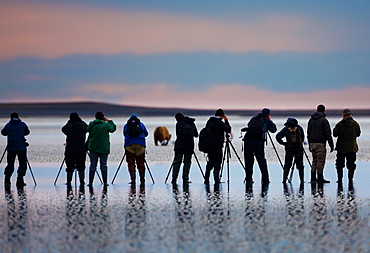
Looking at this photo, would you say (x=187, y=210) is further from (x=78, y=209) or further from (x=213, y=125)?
(x=213, y=125)

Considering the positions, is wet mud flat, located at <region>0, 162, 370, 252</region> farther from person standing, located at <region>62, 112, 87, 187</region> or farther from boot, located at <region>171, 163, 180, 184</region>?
person standing, located at <region>62, 112, 87, 187</region>

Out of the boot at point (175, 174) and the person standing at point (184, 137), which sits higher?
the person standing at point (184, 137)

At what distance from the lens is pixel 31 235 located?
9445 mm

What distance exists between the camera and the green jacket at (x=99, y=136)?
1725cm

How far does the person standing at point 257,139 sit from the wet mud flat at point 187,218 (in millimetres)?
622

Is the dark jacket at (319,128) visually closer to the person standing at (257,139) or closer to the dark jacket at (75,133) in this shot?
the person standing at (257,139)

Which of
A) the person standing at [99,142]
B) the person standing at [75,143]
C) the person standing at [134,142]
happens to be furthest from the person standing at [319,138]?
the person standing at [75,143]

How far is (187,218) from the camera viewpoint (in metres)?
11.0

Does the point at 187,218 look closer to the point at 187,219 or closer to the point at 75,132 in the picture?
the point at 187,219

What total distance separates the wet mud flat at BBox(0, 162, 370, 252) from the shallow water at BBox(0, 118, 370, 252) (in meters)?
0.01

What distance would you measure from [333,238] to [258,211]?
2857 millimetres

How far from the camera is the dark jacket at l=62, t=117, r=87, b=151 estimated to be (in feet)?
56.6

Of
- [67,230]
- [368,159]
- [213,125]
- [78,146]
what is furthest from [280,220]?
[368,159]

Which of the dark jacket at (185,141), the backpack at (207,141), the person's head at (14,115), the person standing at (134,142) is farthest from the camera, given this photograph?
the person's head at (14,115)
